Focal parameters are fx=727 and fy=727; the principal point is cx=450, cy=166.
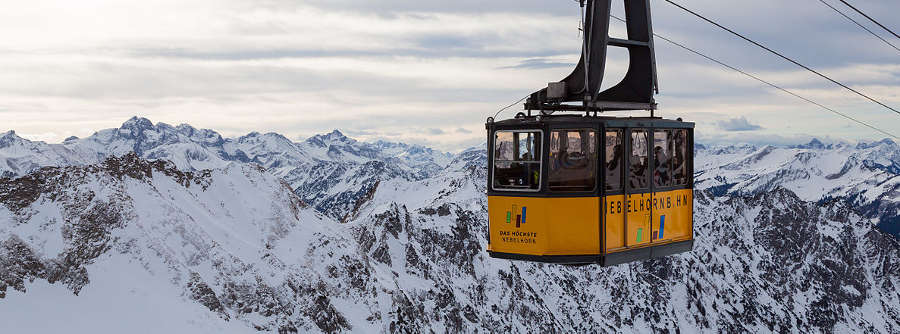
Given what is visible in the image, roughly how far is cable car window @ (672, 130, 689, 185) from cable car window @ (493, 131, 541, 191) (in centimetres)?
639

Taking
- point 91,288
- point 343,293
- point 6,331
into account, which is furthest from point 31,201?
point 343,293

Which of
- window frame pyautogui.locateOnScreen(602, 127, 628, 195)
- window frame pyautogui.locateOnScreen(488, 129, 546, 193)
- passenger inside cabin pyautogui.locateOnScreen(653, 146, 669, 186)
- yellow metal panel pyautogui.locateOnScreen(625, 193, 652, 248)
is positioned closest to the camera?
window frame pyautogui.locateOnScreen(488, 129, 546, 193)

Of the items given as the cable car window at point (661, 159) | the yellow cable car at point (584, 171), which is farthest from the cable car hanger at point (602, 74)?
the cable car window at point (661, 159)

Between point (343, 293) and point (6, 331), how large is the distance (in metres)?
66.8

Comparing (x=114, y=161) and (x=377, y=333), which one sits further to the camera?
(x=377, y=333)

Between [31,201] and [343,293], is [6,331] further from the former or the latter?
[343,293]

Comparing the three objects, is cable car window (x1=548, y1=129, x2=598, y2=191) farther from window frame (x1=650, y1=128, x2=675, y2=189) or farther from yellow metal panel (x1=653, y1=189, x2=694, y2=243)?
yellow metal panel (x1=653, y1=189, x2=694, y2=243)

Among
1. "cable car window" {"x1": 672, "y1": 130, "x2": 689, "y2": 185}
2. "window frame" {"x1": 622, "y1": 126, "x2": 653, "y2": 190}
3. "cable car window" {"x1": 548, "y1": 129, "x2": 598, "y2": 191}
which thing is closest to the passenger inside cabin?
"window frame" {"x1": 622, "y1": 126, "x2": 653, "y2": 190}

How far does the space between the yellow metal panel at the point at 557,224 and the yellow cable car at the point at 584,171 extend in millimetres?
35

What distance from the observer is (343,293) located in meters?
149

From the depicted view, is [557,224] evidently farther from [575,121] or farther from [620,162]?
[575,121]

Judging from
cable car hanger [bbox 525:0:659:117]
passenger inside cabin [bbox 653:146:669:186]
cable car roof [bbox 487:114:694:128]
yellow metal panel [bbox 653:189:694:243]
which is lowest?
yellow metal panel [bbox 653:189:694:243]

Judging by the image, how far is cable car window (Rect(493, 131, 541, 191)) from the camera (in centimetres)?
2509

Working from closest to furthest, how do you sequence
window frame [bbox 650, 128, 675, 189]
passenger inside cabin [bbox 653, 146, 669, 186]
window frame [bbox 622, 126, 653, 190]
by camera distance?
Answer: window frame [bbox 622, 126, 653, 190] < window frame [bbox 650, 128, 675, 189] < passenger inside cabin [bbox 653, 146, 669, 186]
